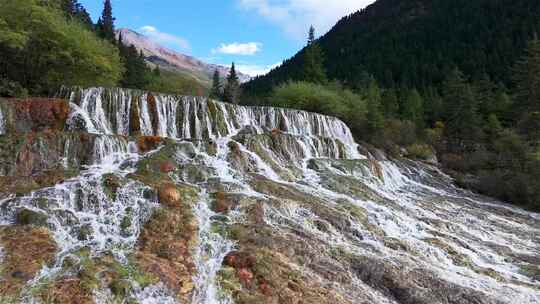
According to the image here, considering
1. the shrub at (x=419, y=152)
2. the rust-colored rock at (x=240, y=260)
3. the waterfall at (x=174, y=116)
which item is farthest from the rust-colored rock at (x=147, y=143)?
the shrub at (x=419, y=152)

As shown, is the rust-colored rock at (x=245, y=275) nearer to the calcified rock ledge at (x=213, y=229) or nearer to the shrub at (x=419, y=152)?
the calcified rock ledge at (x=213, y=229)

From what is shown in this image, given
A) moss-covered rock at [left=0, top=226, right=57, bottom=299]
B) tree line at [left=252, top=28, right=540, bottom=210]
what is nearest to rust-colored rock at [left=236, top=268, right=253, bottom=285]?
moss-covered rock at [left=0, top=226, right=57, bottom=299]

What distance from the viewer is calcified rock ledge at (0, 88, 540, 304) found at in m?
7.94

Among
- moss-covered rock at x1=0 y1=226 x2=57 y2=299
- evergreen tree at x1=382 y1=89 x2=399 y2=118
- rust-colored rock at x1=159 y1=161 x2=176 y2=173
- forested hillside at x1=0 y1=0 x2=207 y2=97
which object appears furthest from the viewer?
evergreen tree at x1=382 y1=89 x2=399 y2=118

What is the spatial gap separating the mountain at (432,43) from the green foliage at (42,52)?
46209 mm

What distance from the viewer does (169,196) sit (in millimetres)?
11383

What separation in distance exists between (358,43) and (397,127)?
82.7 m

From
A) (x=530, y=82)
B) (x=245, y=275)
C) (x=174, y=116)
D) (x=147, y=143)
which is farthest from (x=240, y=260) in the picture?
(x=530, y=82)

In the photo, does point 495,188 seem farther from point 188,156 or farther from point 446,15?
point 446,15

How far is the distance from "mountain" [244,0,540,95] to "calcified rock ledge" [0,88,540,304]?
52.1 m

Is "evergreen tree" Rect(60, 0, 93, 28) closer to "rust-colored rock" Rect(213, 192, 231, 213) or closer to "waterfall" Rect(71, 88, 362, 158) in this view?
"waterfall" Rect(71, 88, 362, 158)

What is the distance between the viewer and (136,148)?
1557 centimetres

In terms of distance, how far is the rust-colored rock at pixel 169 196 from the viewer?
1118 cm

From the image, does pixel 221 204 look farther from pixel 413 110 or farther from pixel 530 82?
pixel 413 110
